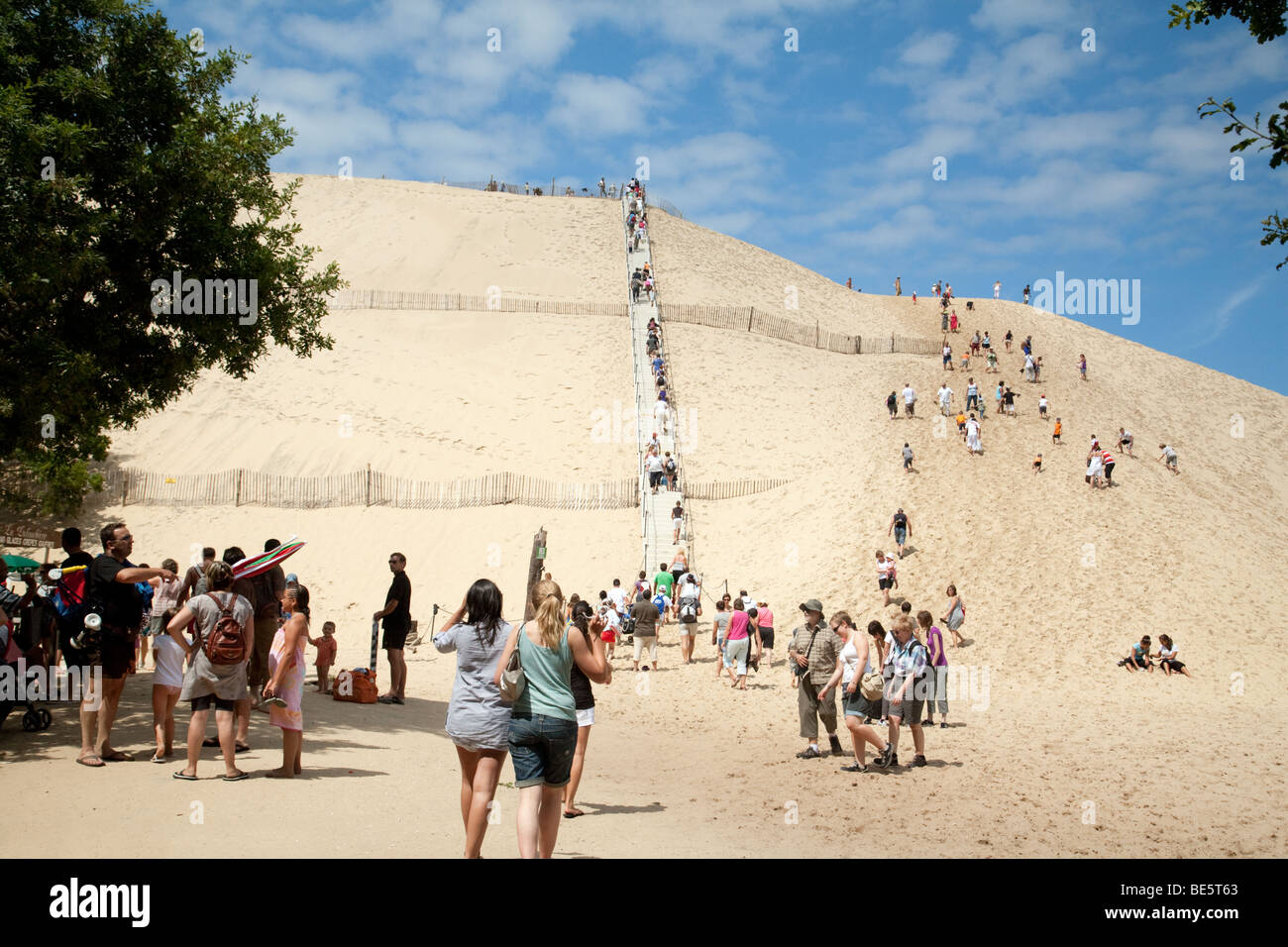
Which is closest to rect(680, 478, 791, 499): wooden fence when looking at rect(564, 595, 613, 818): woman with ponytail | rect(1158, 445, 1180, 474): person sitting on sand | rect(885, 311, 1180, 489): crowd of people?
rect(885, 311, 1180, 489): crowd of people

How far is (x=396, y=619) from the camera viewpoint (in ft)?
39.8

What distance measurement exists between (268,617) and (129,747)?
2261mm

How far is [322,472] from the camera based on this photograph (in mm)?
32750

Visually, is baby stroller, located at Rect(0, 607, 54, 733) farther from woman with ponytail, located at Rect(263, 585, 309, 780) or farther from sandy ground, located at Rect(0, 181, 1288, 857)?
woman with ponytail, located at Rect(263, 585, 309, 780)

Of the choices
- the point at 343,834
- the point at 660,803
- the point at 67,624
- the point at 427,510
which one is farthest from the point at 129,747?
the point at 427,510

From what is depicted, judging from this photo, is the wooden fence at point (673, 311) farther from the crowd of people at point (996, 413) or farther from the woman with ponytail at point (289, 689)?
the woman with ponytail at point (289, 689)

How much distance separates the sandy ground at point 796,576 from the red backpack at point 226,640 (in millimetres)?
1092

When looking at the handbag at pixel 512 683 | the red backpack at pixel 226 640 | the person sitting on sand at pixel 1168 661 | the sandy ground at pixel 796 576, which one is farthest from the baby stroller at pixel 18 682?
the person sitting on sand at pixel 1168 661

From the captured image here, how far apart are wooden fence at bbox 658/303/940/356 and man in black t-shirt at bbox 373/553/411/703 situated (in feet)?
A: 117

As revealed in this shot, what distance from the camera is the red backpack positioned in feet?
25.2

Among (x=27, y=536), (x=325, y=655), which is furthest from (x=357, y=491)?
(x=325, y=655)

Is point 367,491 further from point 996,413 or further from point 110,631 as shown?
point 110,631

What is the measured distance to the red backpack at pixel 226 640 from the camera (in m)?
7.68
